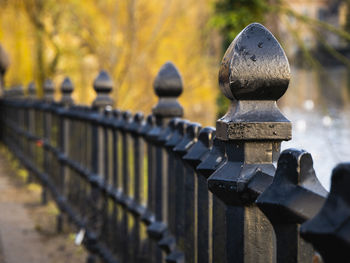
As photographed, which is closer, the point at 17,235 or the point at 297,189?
the point at 297,189

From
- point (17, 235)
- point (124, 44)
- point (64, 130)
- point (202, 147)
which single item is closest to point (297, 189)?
point (202, 147)

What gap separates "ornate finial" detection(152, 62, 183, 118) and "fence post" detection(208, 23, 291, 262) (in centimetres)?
126

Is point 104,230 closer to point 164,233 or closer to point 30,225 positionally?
point 164,233

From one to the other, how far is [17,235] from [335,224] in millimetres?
4344

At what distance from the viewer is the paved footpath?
4.23 meters

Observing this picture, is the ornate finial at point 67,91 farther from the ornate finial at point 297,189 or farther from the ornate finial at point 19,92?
the ornate finial at point 19,92

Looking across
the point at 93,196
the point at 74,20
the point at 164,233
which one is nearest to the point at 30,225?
the point at 93,196

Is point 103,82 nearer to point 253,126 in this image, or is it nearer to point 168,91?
point 168,91

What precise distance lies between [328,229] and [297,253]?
0.28 metres

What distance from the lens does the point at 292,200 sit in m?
1.18

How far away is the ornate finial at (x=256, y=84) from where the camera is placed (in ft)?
4.74

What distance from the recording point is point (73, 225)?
16.3 ft

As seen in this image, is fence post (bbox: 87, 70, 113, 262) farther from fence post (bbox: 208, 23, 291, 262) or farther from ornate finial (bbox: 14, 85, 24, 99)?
ornate finial (bbox: 14, 85, 24, 99)

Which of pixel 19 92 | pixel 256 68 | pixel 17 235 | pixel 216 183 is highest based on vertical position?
pixel 256 68
